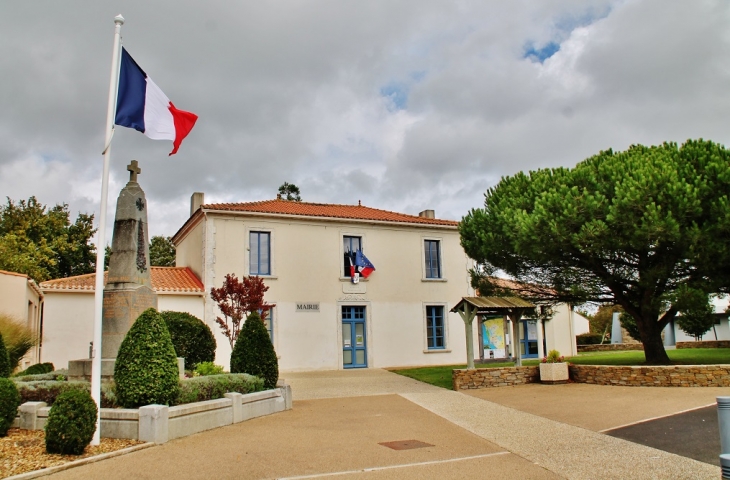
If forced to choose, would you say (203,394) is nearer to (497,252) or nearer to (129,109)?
(129,109)

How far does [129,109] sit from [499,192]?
11641 millimetres

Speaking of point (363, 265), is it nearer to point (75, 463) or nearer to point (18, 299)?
point (18, 299)

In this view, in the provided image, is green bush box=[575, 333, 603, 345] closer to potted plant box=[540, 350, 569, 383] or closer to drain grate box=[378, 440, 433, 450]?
potted plant box=[540, 350, 569, 383]

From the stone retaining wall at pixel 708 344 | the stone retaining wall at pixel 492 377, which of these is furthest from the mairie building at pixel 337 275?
the stone retaining wall at pixel 708 344

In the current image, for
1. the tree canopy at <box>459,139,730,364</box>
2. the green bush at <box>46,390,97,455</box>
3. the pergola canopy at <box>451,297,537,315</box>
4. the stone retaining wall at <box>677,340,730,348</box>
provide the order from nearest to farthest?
the green bush at <box>46,390,97,455</box>, the tree canopy at <box>459,139,730,364</box>, the pergola canopy at <box>451,297,537,315</box>, the stone retaining wall at <box>677,340,730,348</box>

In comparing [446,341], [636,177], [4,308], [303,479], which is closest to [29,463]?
[303,479]

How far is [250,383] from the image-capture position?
11766 mm

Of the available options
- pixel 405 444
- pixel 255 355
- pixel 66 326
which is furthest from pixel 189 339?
pixel 405 444

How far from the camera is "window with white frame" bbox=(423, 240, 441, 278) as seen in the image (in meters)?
25.1

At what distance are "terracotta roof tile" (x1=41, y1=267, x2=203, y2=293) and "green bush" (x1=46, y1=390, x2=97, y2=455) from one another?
1230 cm

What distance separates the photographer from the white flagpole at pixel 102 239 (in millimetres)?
8195

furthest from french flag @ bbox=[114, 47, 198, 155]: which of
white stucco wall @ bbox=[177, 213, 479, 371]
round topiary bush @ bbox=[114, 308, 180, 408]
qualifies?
white stucco wall @ bbox=[177, 213, 479, 371]

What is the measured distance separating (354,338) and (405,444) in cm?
1439

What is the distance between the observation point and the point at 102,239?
8.35 metres
